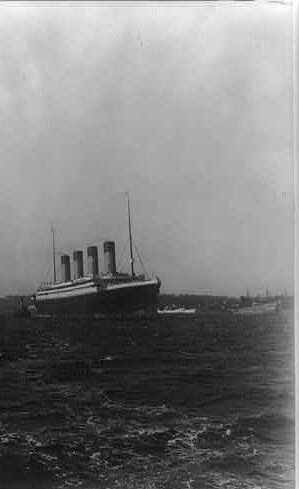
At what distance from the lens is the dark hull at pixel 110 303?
109 inches

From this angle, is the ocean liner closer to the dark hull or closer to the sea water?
the dark hull

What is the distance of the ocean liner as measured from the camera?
Result: 2.72 m

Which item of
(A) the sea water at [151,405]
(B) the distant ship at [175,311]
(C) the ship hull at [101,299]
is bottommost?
(A) the sea water at [151,405]

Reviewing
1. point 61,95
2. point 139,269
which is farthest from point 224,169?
point 61,95

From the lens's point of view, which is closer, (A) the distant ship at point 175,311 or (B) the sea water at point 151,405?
(B) the sea water at point 151,405

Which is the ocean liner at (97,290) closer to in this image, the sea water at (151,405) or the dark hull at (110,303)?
the dark hull at (110,303)

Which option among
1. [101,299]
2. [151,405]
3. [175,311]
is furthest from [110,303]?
[151,405]

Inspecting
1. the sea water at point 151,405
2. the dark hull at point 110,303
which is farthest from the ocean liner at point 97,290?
the sea water at point 151,405

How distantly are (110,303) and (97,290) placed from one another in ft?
0.41

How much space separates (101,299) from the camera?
2.78 meters

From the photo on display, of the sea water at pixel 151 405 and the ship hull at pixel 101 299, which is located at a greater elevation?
the ship hull at pixel 101 299

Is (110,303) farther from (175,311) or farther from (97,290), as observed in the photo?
(175,311)

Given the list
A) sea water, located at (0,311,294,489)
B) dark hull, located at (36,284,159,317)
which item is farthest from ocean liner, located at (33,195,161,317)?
sea water, located at (0,311,294,489)

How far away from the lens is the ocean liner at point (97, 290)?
2723 millimetres
